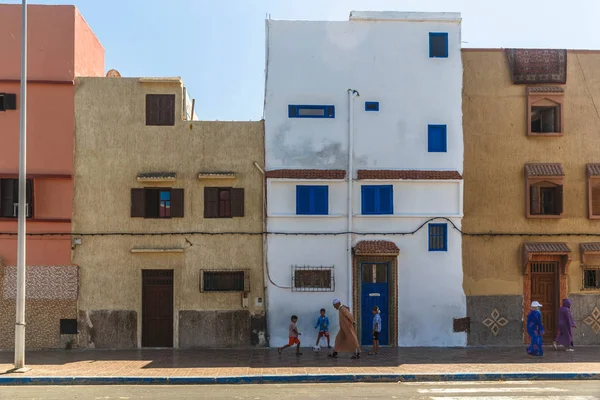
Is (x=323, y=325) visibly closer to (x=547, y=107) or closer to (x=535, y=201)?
(x=535, y=201)

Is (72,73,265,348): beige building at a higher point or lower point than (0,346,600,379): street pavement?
higher

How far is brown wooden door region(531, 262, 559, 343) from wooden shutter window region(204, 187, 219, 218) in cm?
1028

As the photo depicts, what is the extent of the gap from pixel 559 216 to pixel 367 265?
638 centimetres

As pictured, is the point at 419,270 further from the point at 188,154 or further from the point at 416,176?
the point at 188,154

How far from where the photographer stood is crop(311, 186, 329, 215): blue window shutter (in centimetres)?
1880

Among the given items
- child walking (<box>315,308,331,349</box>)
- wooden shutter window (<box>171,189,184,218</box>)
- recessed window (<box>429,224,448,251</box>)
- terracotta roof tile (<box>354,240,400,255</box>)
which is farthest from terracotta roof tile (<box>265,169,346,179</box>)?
child walking (<box>315,308,331,349</box>)

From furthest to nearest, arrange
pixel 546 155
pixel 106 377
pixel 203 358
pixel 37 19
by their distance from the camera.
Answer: pixel 546 155, pixel 37 19, pixel 203 358, pixel 106 377

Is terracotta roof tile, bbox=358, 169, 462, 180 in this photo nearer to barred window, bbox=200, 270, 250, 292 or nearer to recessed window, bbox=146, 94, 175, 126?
barred window, bbox=200, 270, 250, 292

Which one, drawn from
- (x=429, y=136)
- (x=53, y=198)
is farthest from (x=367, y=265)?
(x=53, y=198)

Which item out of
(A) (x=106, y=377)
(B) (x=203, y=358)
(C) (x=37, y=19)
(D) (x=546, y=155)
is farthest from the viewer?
(D) (x=546, y=155)

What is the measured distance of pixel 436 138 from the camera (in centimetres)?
1923

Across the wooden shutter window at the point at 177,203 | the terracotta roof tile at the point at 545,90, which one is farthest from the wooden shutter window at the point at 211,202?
the terracotta roof tile at the point at 545,90

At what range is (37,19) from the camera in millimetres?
18266

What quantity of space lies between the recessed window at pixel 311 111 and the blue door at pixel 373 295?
487 cm
